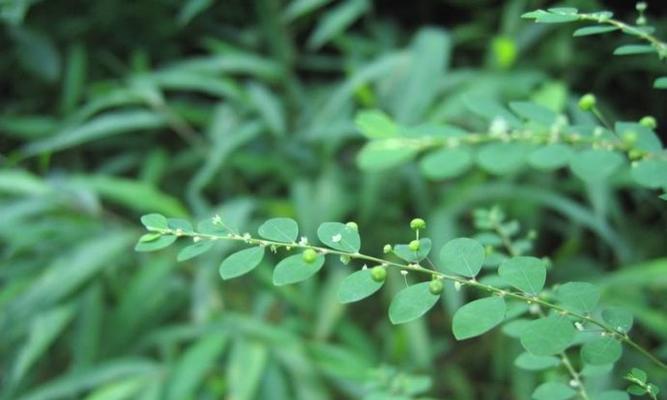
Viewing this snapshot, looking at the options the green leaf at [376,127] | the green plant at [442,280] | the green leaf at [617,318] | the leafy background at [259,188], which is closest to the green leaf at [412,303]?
the green plant at [442,280]

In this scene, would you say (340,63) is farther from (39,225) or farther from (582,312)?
(582,312)

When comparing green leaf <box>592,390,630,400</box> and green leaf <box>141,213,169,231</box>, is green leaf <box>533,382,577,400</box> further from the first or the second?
green leaf <box>141,213,169,231</box>

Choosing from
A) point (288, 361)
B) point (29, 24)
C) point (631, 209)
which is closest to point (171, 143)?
point (29, 24)

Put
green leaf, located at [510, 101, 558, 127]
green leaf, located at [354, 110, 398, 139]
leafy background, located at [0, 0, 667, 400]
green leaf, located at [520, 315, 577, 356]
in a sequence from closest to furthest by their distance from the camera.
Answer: green leaf, located at [520, 315, 577, 356] → green leaf, located at [510, 101, 558, 127] → green leaf, located at [354, 110, 398, 139] → leafy background, located at [0, 0, 667, 400]

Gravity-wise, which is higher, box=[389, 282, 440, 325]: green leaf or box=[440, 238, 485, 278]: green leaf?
box=[440, 238, 485, 278]: green leaf

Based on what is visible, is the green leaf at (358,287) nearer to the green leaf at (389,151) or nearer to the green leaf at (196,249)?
the green leaf at (196,249)

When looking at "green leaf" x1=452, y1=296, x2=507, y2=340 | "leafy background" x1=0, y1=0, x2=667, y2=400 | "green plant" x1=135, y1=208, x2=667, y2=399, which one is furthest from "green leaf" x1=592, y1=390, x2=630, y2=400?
"leafy background" x1=0, y1=0, x2=667, y2=400

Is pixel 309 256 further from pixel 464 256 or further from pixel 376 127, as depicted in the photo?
pixel 376 127
